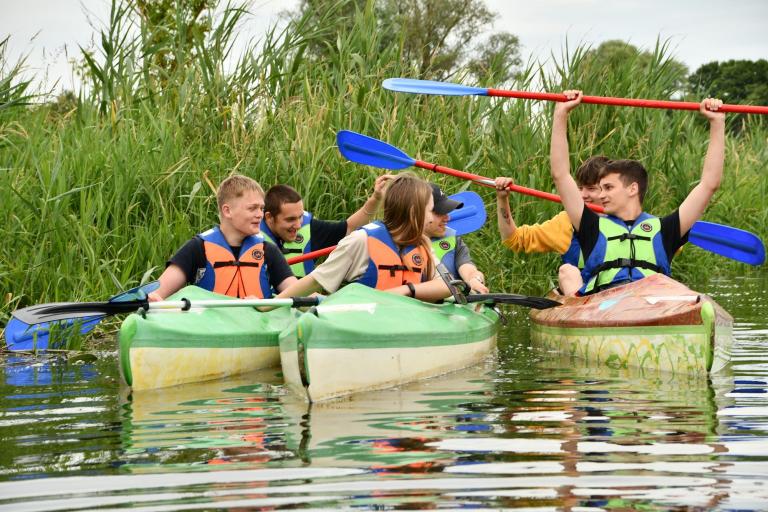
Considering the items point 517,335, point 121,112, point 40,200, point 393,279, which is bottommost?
point 517,335

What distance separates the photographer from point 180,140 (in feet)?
25.6

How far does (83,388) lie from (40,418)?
2.44ft

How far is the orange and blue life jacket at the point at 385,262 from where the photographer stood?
5.55m

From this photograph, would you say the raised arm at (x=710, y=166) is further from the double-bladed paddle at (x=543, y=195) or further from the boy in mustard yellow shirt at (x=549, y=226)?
the boy in mustard yellow shirt at (x=549, y=226)

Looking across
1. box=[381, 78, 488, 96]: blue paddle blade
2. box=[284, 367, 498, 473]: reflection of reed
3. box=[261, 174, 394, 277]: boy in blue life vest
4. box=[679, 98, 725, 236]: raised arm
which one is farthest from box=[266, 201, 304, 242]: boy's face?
box=[679, 98, 725, 236]: raised arm

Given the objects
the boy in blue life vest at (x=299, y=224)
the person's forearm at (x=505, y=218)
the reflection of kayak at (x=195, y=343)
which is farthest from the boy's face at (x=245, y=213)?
the person's forearm at (x=505, y=218)

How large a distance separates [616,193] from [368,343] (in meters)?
1.99

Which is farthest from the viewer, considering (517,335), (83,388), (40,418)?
(517,335)

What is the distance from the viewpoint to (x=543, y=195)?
7344 millimetres

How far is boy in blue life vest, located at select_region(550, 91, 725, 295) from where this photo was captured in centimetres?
591

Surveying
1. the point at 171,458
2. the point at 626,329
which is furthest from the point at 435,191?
the point at 171,458

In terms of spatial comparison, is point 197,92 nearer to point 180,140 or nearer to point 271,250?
Answer: point 180,140

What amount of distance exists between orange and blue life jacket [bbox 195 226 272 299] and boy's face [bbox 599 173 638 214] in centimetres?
185

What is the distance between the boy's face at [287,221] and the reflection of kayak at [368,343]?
59.2 inches
